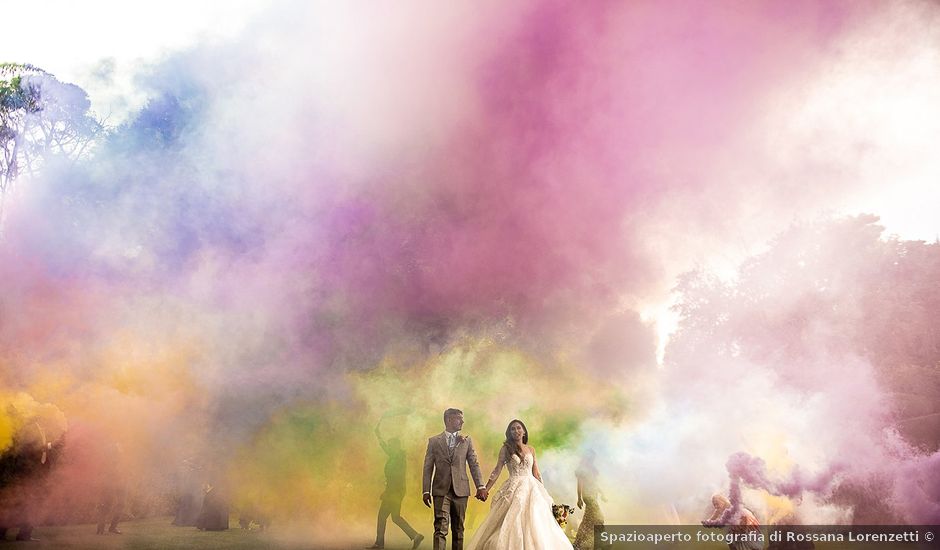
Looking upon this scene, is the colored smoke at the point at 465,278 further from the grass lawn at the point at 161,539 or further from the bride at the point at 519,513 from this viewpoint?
the bride at the point at 519,513

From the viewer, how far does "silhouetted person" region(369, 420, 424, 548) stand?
37.9 ft

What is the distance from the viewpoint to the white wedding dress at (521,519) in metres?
7.34

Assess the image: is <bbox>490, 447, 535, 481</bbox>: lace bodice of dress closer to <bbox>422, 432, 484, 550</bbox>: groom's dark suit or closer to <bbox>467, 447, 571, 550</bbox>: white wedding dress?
<bbox>467, 447, 571, 550</bbox>: white wedding dress

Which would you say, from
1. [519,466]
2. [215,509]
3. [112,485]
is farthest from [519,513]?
[112,485]

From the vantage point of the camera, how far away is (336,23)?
17.6 m

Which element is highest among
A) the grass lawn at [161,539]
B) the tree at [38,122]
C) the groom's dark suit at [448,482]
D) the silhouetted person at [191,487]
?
the tree at [38,122]

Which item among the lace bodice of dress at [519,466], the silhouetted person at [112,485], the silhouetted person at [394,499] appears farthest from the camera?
the silhouetted person at [112,485]

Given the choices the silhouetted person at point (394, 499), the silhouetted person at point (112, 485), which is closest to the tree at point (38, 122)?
the silhouetted person at point (112, 485)

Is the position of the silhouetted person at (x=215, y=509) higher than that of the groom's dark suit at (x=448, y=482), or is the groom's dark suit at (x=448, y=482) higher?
the groom's dark suit at (x=448, y=482)

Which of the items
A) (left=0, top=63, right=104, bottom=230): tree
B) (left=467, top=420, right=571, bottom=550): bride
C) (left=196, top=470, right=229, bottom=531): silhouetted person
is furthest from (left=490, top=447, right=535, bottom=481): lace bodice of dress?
(left=0, top=63, right=104, bottom=230): tree

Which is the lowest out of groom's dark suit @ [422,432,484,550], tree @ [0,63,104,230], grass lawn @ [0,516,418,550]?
grass lawn @ [0,516,418,550]

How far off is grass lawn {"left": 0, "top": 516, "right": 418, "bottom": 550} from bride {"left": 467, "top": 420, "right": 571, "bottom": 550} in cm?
474

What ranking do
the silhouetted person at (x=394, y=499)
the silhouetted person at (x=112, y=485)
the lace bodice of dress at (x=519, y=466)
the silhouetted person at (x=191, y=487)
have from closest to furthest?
the lace bodice of dress at (x=519, y=466) → the silhouetted person at (x=394, y=499) → the silhouetted person at (x=112, y=485) → the silhouetted person at (x=191, y=487)

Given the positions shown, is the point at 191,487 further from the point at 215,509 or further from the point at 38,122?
the point at 38,122
